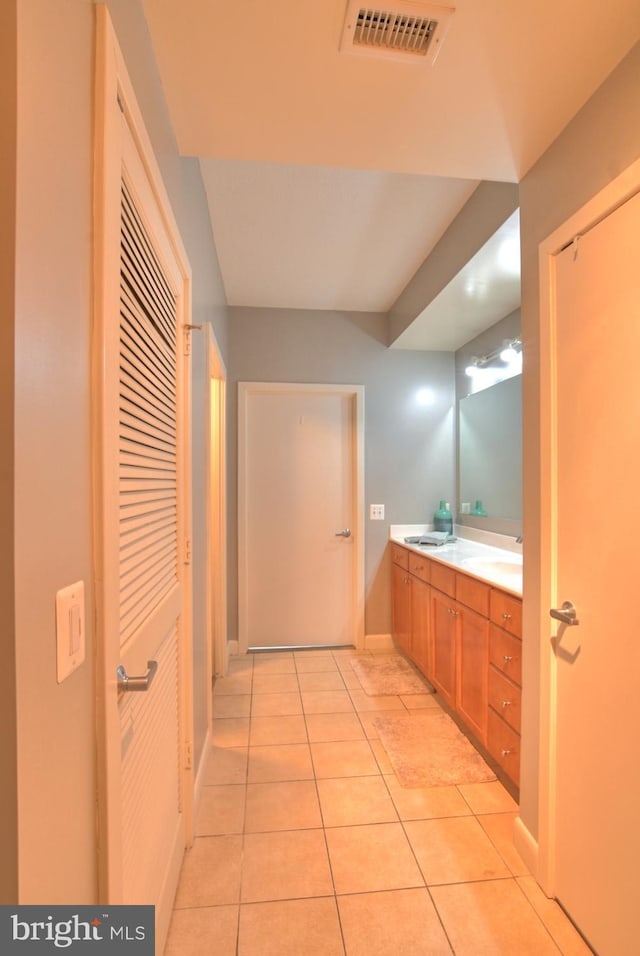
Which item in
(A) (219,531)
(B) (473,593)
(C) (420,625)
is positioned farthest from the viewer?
(A) (219,531)

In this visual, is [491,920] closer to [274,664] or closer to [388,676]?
[388,676]

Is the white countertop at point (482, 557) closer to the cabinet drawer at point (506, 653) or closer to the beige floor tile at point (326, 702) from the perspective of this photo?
the cabinet drawer at point (506, 653)

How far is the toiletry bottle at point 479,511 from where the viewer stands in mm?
3165

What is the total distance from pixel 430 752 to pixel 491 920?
838mm

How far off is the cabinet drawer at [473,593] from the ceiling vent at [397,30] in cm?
190

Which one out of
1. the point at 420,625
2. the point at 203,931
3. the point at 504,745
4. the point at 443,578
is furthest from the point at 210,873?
the point at 420,625

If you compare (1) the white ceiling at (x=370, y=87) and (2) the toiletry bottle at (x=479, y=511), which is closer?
(1) the white ceiling at (x=370, y=87)

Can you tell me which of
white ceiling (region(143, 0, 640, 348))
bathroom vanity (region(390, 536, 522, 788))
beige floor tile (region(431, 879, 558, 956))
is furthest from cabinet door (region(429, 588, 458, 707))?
white ceiling (region(143, 0, 640, 348))

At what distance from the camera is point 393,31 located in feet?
3.54

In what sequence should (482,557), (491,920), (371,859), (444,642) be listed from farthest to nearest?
1. (482,557)
2. (444,642)
3. (371,859)
4. (491,920)

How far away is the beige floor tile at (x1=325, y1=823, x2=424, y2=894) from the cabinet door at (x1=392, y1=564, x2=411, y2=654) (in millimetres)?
1532

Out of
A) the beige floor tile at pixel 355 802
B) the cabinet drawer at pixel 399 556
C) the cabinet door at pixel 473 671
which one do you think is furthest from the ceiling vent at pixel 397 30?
the cabinet drawer at pixel 399 556

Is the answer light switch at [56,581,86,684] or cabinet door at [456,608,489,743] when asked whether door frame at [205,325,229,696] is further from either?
light switch at [56,581,86,684]

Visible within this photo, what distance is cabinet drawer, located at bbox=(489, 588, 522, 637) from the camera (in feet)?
5.82
